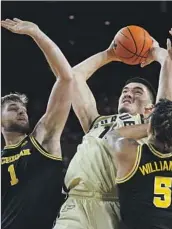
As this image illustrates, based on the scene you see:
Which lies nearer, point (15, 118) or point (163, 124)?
point (163, 124)

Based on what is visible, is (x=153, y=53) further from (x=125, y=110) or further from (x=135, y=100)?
(x=125, y=110)

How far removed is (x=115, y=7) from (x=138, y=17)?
39 cm

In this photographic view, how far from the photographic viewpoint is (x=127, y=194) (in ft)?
9.07

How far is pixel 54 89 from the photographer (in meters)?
3.16

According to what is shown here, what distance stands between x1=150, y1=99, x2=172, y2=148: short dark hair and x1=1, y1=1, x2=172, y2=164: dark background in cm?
397

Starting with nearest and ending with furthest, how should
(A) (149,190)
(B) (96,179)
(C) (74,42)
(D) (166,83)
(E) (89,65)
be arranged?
(A) (149,190) → (B) (96,179) → (D) (166,83) → (E) (89,65) → (C) (74,42)

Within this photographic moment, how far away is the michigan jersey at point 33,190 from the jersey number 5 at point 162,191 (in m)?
0.67

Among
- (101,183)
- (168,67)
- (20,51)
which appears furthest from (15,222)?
(20,51)

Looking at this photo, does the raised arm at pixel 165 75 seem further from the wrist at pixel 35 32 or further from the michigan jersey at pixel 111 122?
the wrist at pixel 35 32

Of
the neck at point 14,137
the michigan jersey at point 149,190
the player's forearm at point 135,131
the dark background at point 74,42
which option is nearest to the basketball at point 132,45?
the player's forearm at point 135,131

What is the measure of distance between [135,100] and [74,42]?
4432 mm

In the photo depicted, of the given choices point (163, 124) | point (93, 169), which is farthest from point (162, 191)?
point (93, 169)

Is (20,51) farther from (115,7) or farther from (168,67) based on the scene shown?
(168,67)

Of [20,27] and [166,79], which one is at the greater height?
[20,27]
